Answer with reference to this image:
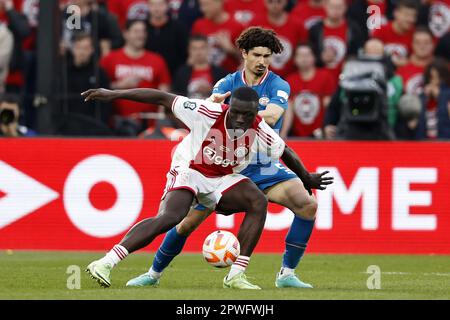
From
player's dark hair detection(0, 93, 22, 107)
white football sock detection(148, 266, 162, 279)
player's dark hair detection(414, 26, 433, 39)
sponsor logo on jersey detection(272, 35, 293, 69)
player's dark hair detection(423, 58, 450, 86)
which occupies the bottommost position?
white football sock detection(148, 266, 162, 279)

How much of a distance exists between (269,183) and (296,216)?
40cm

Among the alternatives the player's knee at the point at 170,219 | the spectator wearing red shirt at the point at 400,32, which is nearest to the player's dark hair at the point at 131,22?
the spectator wearing red shirt at the point at 400,32

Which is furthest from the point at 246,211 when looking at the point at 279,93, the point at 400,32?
the point at 400,32

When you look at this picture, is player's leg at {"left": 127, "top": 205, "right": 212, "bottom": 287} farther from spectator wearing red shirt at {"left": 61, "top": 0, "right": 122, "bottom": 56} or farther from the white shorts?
spectator wearing red shirt at {"left": 61, "top": 0, "right": 122, "bottom": 56}

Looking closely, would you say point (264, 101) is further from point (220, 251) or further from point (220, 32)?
point (220, 32)

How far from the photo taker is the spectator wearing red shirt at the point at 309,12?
18.3m

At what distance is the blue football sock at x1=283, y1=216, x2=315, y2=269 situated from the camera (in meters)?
11.0

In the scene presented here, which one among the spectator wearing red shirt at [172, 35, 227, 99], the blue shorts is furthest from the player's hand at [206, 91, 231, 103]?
the spectator wearing red shirt at [172, 35, 227, 99]

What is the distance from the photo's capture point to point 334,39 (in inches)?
698

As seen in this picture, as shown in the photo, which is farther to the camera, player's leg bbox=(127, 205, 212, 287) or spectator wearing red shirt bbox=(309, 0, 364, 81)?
spectator wearing red shirt bbox=(309, 0, 364, 81)

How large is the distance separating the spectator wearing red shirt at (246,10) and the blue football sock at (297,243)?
7412 mm

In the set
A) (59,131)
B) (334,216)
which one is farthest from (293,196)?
(59,131)

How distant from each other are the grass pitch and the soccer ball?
255 mm

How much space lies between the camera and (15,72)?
57.2 feet
